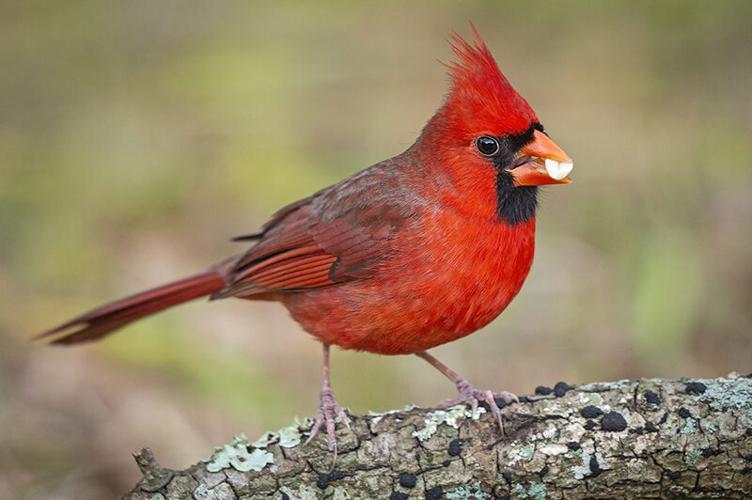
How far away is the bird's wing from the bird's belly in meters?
0.13

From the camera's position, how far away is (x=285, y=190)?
5.48m

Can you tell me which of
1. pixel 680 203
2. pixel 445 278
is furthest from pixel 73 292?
pixel 680 203

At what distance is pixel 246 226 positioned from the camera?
5766 millimetres

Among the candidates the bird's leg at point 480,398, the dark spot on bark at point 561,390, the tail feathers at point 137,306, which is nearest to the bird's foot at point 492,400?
the bird's leg at point 480,398

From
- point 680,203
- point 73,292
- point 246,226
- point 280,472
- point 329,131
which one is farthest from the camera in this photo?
point 329,131

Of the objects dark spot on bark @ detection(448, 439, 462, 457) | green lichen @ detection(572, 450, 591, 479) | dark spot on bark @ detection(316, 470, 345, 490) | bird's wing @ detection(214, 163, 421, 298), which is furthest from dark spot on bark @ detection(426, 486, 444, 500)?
bird's wing @ detection(214, 163, 421, 298)

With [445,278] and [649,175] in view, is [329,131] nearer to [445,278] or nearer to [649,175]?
[649,175]

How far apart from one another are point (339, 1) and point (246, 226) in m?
2.38

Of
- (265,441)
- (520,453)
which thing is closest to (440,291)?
(520,453)

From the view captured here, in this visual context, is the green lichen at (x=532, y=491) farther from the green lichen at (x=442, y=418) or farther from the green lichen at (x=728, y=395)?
the green lichen at (x=728, y=395)

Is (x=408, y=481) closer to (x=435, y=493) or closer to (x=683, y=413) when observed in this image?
(x=435, y=493)

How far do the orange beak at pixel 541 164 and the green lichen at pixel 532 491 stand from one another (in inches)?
38.6

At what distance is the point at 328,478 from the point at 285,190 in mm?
2884

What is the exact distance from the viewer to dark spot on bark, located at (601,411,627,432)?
2.72 metres
